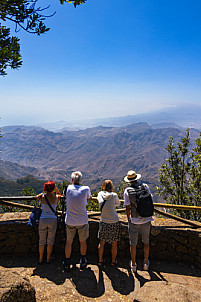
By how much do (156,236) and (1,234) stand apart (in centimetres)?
453

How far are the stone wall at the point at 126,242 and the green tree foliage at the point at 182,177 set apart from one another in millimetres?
9661

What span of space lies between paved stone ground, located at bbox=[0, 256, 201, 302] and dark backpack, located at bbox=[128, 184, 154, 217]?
1532mm

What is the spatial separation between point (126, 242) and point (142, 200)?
66.7 inches

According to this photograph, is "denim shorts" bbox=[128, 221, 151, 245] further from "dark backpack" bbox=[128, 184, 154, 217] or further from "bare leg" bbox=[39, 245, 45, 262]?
"bare leg" bbox=[39, 245, 45, 262]

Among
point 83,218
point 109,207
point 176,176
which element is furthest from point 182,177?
point 83,218

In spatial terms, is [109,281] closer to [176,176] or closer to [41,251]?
[41,251]

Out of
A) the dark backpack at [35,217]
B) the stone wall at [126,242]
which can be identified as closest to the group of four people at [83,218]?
the dark backpack at [35,217]

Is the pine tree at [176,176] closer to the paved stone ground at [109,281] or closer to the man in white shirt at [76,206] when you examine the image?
the paved stone ground at [109,281]

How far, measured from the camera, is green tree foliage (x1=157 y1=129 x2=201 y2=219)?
1465cm

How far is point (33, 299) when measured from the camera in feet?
11.5

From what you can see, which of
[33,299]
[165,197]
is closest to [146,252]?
[33,299]

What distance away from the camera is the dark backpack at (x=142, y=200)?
4.86 m

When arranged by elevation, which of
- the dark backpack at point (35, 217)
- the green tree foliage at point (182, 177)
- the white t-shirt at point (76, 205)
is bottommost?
the green tree foliage at point (182, 177)

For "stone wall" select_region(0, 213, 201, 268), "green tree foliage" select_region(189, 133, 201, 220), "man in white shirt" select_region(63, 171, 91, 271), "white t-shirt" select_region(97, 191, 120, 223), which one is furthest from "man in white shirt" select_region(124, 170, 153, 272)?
"green tree foliage" select_region(189, 133, 201, 220)
